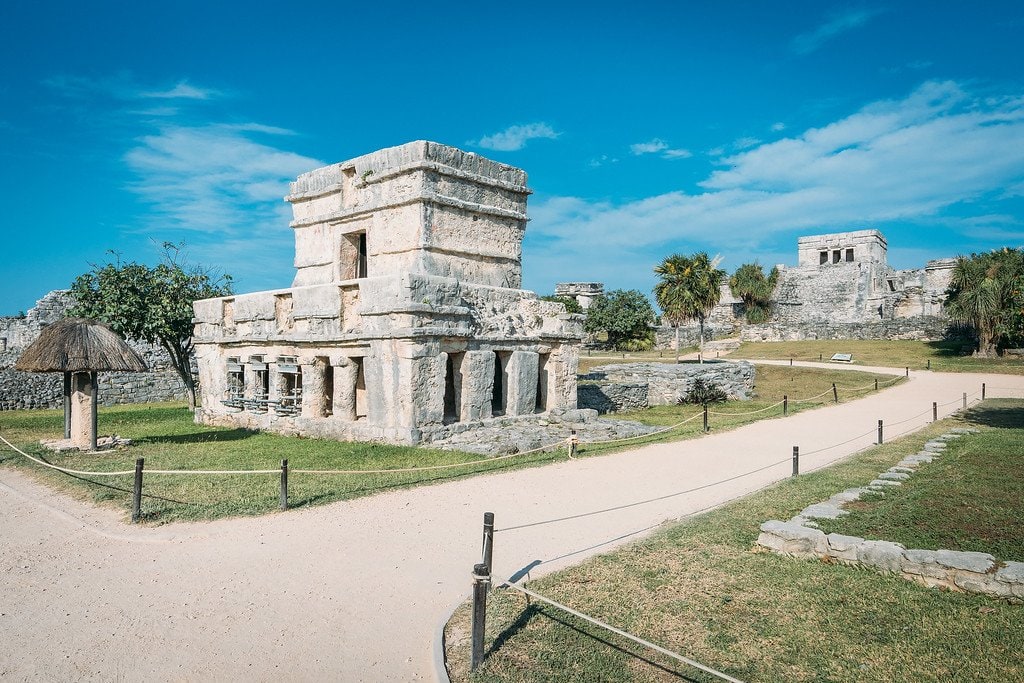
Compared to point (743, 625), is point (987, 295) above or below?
above

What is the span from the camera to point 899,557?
5.47m

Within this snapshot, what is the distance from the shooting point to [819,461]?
443 inches

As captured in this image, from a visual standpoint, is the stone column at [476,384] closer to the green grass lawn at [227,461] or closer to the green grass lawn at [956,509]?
the green grass lawn at [227,461]

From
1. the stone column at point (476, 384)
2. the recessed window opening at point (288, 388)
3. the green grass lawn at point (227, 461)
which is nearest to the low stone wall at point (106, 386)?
the green grass lawn at point (227, 461)

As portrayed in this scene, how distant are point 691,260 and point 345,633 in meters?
26.7

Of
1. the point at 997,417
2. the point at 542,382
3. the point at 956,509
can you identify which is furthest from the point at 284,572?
the point at 997,417

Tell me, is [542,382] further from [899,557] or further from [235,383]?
[899,557]

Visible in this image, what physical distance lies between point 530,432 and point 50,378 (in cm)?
1943

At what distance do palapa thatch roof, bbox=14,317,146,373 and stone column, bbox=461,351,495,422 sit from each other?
20.9 feet

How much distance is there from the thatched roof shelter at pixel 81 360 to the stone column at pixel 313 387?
3.20m

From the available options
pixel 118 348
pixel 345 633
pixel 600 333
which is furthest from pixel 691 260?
pixel 345 633

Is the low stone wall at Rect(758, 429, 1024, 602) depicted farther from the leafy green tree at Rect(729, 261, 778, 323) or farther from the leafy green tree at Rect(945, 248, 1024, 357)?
the leafy green tree at Rect(729, 261, 778, 323)

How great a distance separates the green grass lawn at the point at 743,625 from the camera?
13.2 ft

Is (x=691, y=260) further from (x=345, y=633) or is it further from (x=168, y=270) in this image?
(x=345, y=633)
